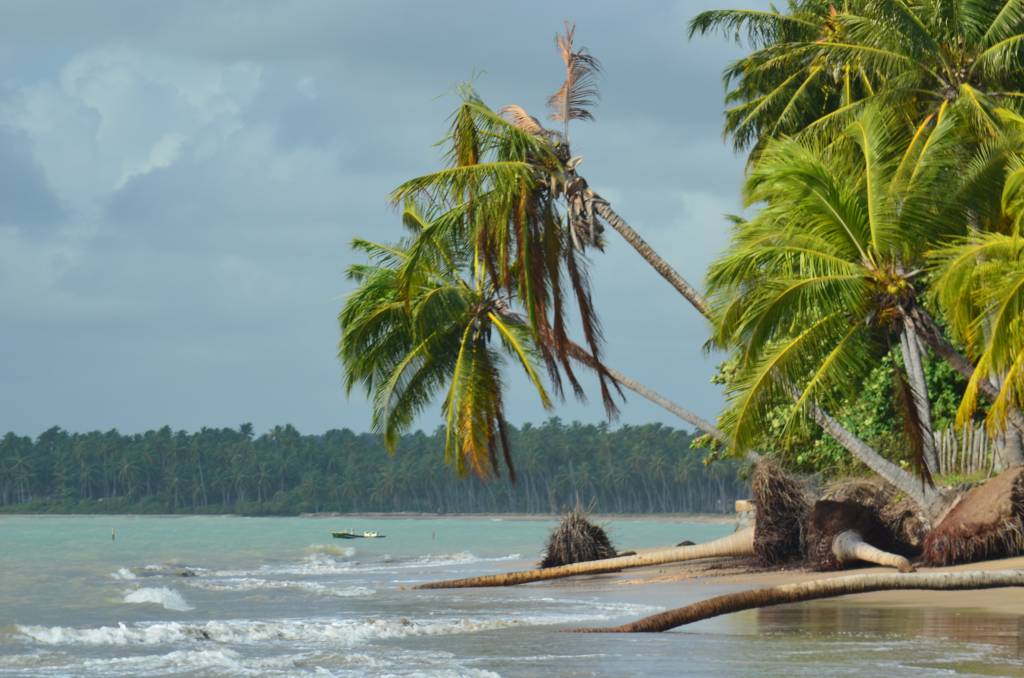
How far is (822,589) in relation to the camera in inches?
508

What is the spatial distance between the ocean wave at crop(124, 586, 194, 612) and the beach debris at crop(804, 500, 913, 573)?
1033 cm

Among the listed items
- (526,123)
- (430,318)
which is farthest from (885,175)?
(430,318)

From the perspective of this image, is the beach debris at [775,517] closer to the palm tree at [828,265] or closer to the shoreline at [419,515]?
the palm tree at [828,265]

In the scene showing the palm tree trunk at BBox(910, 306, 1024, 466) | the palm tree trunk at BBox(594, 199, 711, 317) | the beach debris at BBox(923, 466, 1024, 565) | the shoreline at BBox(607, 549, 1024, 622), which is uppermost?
the palm tree trunk at BBox(594, 199, 711, 317)

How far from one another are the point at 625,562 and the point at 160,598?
8451 mm

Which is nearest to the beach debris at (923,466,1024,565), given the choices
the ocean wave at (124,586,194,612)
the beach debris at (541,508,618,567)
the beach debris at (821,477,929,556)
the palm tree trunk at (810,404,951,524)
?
the palm tree trunk at (810,404,951,524)

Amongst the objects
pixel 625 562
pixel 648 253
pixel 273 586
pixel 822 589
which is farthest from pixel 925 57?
pixel 273 586

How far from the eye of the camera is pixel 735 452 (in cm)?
1658

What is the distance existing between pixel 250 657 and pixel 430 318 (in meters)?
12.1

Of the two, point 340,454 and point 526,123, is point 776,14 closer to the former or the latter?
point 526,123

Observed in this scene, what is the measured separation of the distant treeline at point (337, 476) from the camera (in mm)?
160375

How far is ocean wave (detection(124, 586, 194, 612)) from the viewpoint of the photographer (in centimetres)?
2181

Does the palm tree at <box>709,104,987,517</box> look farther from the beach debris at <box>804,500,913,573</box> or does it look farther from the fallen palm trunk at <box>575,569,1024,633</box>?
the fallen palm trunk at <box>575,569,1024,633</box>

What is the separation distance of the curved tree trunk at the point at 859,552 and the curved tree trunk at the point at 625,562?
10.8 ft
